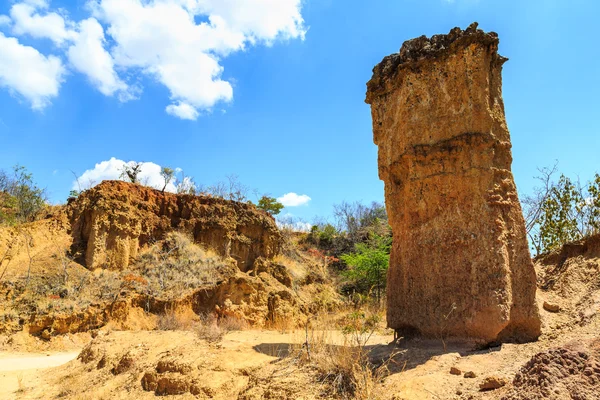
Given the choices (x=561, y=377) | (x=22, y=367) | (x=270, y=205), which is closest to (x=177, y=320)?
(x=22, y=367)

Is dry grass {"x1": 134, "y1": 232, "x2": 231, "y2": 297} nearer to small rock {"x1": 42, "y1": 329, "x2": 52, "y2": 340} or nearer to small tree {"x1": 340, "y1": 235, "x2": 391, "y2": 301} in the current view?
small rock {"x1": 42, "y1": 329, "x2": 52, "y2": 340}

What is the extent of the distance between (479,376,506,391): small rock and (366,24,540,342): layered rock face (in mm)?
1242

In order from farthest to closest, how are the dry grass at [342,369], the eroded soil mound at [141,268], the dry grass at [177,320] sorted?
the eroded soil mound at [141,268] < the dry grass at [177,320] < the dry grass at [342,369]

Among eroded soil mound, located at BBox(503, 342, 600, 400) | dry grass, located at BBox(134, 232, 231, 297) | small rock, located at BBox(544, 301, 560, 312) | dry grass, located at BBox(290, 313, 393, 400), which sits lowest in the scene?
dry grass, located at BBox(290, 313, 393, 400)

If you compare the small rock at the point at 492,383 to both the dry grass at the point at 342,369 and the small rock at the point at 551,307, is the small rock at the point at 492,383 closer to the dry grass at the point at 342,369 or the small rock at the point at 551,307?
the dry grass at the point at 342,369

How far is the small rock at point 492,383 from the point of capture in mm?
2976

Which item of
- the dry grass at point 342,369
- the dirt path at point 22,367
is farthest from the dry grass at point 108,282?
the dry grass at point 342,369

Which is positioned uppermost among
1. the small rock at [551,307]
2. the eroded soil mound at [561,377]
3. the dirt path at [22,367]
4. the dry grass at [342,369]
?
the small rock at [551,307]

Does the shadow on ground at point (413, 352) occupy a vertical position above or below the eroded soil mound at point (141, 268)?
below

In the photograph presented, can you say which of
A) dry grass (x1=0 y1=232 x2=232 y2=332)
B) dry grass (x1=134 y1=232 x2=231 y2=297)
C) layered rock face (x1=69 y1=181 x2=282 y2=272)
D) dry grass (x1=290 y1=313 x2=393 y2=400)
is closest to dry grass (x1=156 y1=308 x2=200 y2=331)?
dry grass (x1=0 y1=232 x2=232 y2=332)

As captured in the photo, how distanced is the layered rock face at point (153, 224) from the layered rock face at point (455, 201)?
A: 9574 millimetres

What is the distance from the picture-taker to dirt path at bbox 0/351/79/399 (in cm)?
561

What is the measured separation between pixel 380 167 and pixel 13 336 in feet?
27.6

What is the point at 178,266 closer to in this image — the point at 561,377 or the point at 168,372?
the point at 168,372
